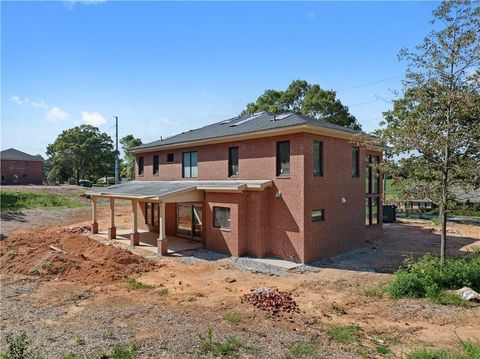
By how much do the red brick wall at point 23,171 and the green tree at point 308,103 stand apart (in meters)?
43.1

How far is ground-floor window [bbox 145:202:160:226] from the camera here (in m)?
21.2

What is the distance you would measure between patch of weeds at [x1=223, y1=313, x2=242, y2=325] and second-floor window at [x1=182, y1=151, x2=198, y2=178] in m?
11.3

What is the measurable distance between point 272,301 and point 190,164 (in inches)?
460

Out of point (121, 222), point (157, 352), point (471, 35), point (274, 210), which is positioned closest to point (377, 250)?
point (274, 210)

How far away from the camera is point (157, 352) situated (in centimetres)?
627

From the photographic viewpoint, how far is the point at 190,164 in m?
19.2

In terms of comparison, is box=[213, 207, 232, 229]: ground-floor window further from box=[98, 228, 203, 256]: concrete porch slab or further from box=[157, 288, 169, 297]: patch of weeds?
box=[157, 288, 169, 297]: patch of weeds

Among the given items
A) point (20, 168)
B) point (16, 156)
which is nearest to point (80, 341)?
point (20, 168)

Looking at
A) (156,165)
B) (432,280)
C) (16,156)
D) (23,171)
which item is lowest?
(432,280)

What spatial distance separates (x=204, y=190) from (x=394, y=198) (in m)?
8.79

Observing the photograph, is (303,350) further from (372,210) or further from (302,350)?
(372,210)

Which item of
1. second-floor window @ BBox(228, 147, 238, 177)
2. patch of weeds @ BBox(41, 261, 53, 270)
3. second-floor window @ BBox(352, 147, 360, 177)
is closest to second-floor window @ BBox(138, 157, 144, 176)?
second-floor window @ BBox(228, 147, 238, 177)

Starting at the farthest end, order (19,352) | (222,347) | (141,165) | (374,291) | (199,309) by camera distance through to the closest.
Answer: (141,165)
(374,291)
(199,309)
(222,347)
(19,352)

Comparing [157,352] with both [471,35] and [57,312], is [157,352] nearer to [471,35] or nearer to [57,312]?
[57,312]
